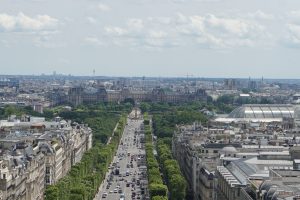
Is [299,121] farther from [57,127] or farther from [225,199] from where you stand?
[225,199]

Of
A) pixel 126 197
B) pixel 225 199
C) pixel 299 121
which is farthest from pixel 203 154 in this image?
pixel 299 121

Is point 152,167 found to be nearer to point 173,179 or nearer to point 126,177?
point 126,177

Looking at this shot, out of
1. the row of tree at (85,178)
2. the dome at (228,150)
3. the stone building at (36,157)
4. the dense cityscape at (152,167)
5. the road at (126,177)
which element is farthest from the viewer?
the road at (126,177)

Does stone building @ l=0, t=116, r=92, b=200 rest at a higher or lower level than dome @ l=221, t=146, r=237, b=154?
lower

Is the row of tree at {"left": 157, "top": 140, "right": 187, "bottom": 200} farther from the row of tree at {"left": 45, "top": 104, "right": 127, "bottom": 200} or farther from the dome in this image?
the row of tree at {"left": 45, "top": 104, "right": 127, "bottom": 200}

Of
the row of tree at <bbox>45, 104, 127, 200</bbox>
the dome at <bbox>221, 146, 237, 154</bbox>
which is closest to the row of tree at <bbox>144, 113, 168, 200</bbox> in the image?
the row of tree at <bbox>45, 104, 127, 200</bbox>

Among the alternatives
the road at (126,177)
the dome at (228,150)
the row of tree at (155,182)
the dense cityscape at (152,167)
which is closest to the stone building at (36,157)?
the dense cityscape at (152,167)

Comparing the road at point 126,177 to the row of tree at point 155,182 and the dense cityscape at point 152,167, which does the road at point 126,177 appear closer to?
the dense cityscape at point 152,167

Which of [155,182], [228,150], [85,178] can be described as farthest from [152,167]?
[228,150]

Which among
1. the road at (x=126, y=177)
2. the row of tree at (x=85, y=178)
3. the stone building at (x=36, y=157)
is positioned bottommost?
the road at (x=126, y=177)
